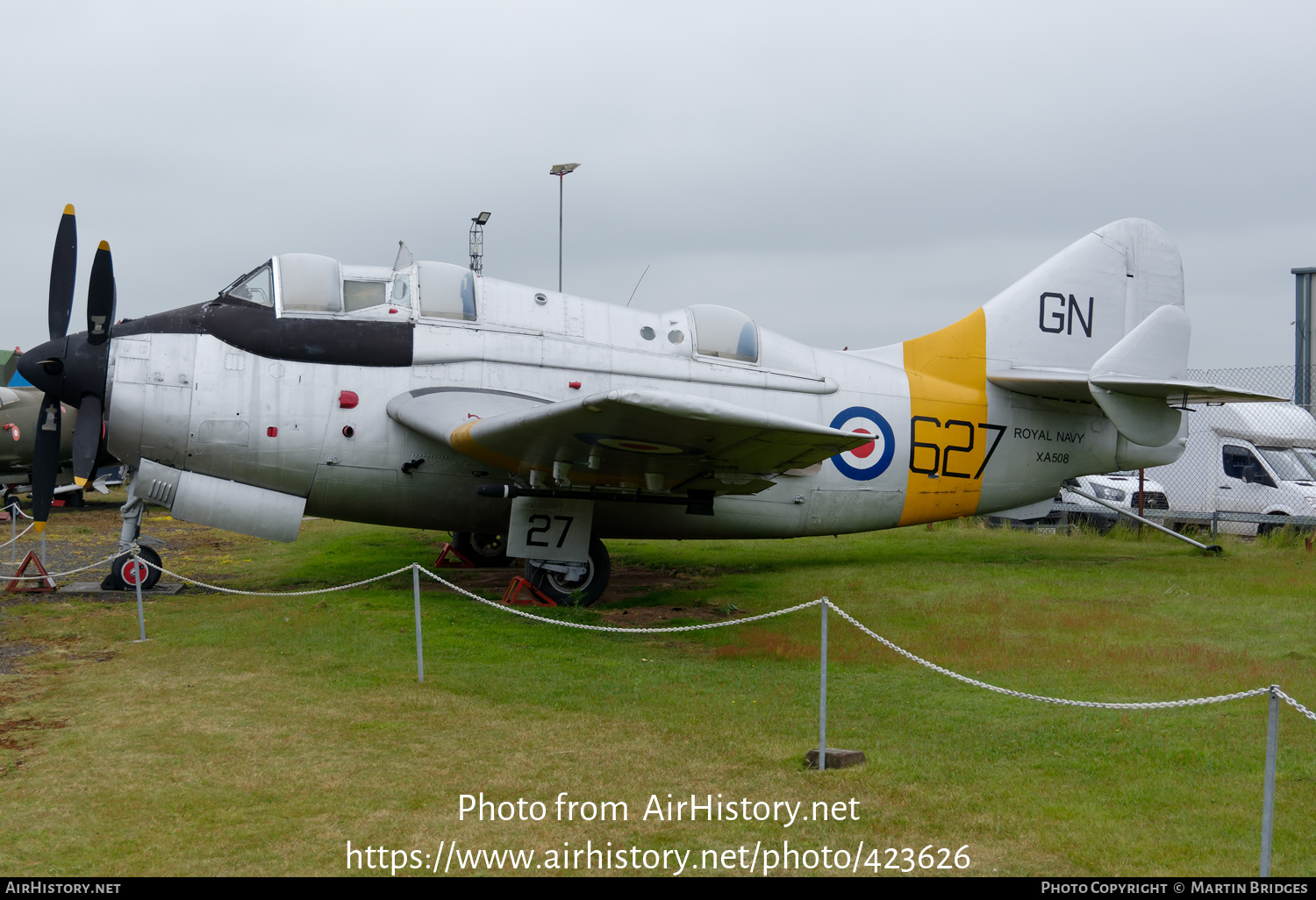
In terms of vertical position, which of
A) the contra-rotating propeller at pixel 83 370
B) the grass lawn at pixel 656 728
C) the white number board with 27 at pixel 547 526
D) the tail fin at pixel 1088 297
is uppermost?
the tail fin at pixel 1088 297

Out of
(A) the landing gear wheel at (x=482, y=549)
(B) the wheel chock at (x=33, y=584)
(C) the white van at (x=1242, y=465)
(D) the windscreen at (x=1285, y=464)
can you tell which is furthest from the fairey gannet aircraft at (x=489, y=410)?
(D) the windscreen at (x=1285, y=464)

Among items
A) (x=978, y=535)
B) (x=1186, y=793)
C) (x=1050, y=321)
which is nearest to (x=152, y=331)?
(x=1186, y=793)

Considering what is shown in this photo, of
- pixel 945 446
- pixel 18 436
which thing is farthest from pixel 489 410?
pixel 18 436

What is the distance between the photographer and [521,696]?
7.04 m

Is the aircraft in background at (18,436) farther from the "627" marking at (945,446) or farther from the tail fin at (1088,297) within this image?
the tail fin at (1088,297)

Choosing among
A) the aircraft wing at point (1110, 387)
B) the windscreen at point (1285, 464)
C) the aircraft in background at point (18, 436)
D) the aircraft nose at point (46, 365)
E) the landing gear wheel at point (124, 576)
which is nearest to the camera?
the aircraft nose at point (46, 365)

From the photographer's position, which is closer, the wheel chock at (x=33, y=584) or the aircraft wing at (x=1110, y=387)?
the wheel chock at (x=33, y=584)

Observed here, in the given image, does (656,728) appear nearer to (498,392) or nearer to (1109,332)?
(498,392)

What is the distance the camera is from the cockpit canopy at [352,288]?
1047 cm

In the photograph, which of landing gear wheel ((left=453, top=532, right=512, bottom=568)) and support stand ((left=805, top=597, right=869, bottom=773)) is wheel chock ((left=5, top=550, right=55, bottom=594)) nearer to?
landing gear wheel ((left=453, top=532, right=512, bottom=568))

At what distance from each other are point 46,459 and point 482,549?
5568mm

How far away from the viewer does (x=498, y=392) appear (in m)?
10.7

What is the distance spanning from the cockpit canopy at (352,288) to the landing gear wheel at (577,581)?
9.80ft

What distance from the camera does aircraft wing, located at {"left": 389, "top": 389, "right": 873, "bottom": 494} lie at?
7.66m
